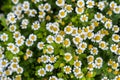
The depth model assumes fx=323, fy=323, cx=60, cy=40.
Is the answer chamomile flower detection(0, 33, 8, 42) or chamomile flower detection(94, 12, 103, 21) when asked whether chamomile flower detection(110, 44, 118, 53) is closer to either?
chamomile flower detection(94, 12, 103, 21)

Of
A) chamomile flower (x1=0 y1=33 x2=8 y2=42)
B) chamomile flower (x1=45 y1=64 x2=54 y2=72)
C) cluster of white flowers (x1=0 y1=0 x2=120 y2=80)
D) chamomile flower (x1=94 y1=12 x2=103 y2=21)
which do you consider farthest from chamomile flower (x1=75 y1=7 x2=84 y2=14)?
chamomile flower (x1=0 y1=33 x2=8 y2=42)

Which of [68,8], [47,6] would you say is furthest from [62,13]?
[47,6]

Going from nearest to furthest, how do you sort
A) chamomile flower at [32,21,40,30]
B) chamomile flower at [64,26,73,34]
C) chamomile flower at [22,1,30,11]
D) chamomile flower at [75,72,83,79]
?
chamomile flower at [75,72,83,79] → chamomile flower at [64,26,73,34] → chamomile flower at [32,21,40,30] → chamomile flower at [22,1,30,11]

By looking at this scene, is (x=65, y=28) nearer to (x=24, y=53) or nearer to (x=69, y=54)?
(x=69, y=54)

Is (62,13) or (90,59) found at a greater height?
(62,13)

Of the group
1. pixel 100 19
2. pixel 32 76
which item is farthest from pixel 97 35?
pixel 32 76

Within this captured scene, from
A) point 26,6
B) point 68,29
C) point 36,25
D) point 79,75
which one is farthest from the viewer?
point 26,6

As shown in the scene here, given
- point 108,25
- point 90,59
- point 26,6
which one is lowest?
point 90,59

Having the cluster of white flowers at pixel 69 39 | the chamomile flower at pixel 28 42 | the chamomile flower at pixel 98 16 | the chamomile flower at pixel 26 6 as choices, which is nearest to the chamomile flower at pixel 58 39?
the cluster of white flowers at pixel 69 39

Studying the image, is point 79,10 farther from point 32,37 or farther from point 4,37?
point 4,37

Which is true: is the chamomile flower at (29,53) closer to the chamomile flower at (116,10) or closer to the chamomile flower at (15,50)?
the chamomile flower at (15,50)

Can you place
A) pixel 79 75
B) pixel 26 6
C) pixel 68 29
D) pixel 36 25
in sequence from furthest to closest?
pixel 26 6 → pixel 36 25 → pixel 68 29 → pixel 79 75

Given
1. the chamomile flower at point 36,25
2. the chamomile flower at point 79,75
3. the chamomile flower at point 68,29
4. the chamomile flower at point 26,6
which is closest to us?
the chamomile flower at point 79,75

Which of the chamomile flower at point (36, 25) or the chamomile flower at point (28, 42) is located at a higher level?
the chamomile flower at point (36, 25)
